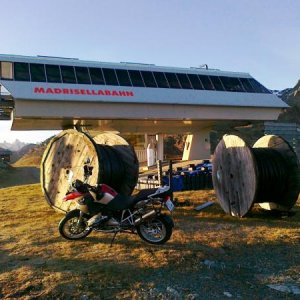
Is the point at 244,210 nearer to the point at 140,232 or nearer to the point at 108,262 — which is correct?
the point at 140,232

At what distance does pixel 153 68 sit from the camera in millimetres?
32812

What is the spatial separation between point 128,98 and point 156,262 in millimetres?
24266

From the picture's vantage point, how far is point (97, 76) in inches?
1180

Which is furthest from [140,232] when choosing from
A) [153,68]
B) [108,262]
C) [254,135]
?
[254,135]

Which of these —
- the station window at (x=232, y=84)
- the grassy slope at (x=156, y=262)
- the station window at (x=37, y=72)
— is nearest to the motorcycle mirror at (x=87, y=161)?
the grassy slope at (x=156, y=262)

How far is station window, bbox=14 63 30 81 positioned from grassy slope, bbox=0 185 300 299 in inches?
772

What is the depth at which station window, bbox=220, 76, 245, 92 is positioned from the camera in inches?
1384

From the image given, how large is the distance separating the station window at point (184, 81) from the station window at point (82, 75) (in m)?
7.98

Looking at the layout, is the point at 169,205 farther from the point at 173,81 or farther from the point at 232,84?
the point at 232,84

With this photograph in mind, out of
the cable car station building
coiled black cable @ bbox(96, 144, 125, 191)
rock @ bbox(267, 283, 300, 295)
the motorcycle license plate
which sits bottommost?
rock @ bbox(267, 283, 300, 295)

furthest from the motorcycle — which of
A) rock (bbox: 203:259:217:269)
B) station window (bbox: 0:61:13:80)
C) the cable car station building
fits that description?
station window (bbox: 0:61:13:80)

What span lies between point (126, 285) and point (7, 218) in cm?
715

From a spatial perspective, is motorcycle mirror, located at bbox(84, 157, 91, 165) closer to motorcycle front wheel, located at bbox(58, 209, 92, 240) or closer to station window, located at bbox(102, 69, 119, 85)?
motorcycle front wheel, located at bbox(58, 209, 92, 240)

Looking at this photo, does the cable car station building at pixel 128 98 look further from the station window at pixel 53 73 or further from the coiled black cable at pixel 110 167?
the coiled black cable at pixel 110 167
